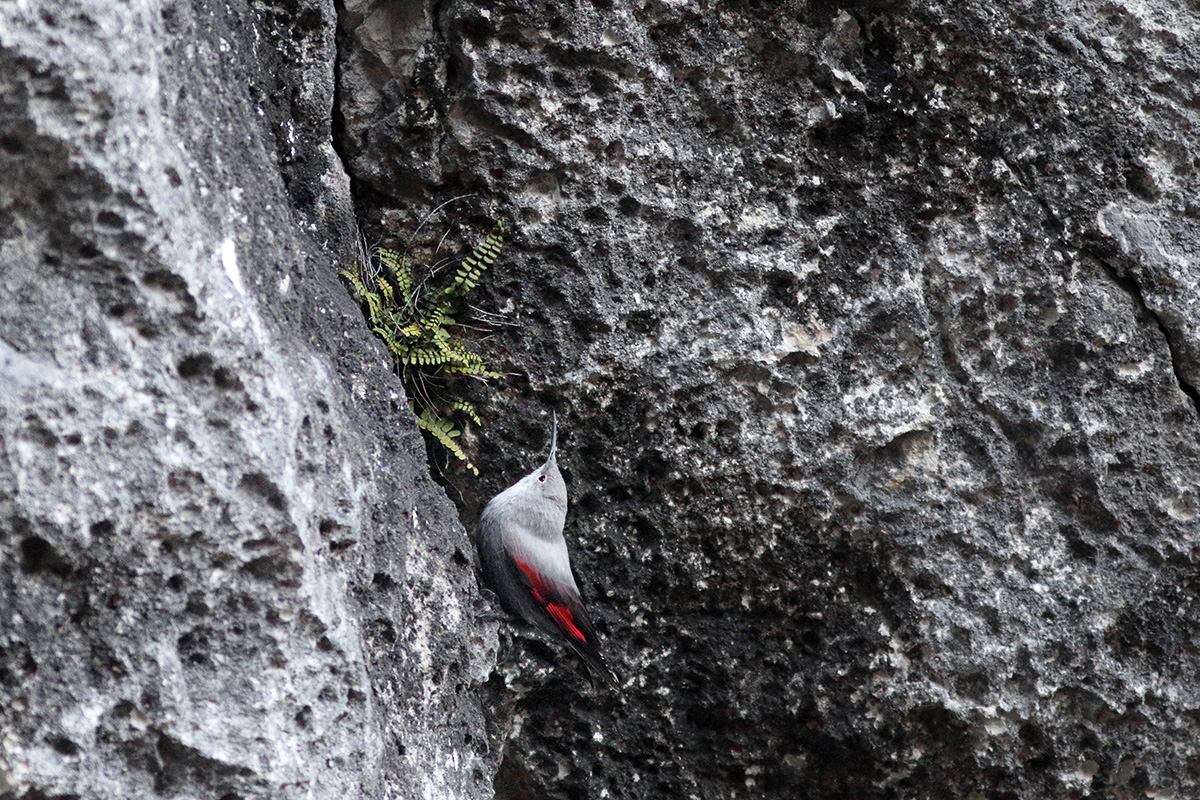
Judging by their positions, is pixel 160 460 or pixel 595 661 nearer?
pixel 160 460

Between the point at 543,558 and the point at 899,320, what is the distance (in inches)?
55.8

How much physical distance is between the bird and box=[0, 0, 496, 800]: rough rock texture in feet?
2.54

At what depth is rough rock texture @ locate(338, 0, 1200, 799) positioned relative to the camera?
324 centimetres

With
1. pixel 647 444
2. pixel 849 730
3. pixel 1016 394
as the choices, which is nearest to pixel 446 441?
pixel 647 444

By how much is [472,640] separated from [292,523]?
37.6 inches

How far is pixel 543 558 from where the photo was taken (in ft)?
10.6

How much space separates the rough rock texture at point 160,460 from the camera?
1.90m

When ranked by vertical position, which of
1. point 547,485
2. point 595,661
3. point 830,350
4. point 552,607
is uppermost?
point 830,350

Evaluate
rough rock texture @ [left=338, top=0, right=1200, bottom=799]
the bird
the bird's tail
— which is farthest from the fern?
the bird's tail

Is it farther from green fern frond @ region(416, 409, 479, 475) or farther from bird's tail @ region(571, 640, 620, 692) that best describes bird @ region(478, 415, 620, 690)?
green fern frond @ region(416, 409, 479, 475)

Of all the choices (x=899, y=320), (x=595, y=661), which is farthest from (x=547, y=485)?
(x=899, y=320)

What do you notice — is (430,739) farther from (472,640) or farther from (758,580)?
(758,580)

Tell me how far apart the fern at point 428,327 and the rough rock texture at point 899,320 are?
13cm

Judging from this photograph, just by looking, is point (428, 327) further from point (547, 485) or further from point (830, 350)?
point (830, 350)
